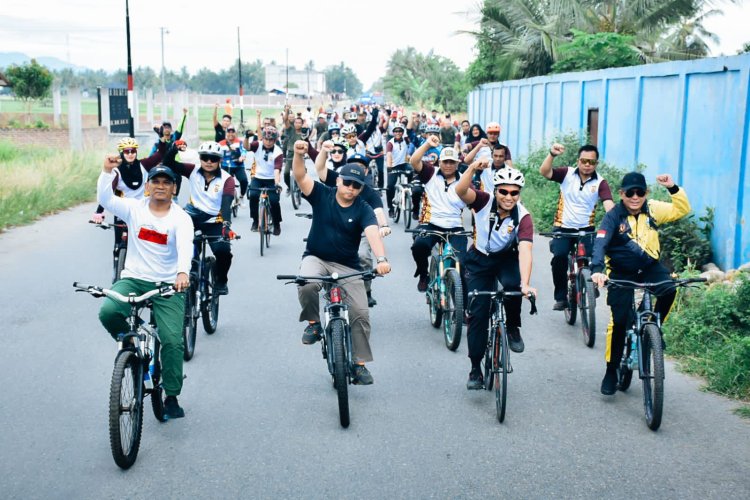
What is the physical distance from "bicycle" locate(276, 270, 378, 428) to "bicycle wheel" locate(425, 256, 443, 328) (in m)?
2.50

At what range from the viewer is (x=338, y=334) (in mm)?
6469

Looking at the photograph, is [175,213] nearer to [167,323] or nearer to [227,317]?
[167,323]

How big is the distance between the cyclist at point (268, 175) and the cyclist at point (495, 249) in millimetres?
7684

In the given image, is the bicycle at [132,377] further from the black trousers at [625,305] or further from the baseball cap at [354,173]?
the black trousers at [625,305]

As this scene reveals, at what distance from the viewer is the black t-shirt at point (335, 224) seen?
285 inches

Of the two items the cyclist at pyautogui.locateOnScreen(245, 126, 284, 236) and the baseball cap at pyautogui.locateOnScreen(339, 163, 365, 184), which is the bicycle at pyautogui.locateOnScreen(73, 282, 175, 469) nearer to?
the baseball cap at pyautogui.locateOnScreen(339, 163, 365, 184)

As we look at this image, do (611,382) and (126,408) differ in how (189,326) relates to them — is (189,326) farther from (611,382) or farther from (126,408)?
(611,382)

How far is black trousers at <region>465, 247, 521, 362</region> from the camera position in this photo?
710cm

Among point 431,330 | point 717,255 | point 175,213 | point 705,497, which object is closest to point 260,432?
point 175,213

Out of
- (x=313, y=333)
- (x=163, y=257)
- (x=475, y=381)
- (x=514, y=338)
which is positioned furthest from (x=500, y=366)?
(x=163, y=257)

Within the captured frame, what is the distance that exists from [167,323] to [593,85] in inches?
608

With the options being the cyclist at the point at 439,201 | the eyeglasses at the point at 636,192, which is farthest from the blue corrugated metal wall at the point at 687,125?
the eyeglasses at the point at 636,192

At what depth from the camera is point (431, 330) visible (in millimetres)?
9500

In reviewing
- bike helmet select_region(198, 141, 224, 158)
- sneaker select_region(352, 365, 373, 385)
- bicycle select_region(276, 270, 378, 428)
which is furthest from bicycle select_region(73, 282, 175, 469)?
bike helmet select_region(198, 141, 224, 158)
